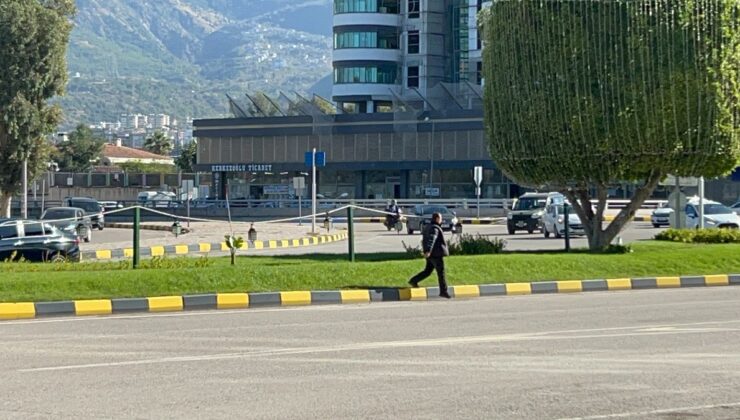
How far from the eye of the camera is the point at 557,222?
45.1 metres

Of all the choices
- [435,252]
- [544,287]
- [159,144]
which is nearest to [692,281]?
[544,287]

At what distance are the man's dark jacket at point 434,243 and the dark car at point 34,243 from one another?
10.9 meters

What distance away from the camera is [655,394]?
10711 millimetres

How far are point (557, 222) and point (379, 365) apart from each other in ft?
109

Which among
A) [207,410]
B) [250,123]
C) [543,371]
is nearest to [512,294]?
[543,371]

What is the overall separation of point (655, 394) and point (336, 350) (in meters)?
4.33

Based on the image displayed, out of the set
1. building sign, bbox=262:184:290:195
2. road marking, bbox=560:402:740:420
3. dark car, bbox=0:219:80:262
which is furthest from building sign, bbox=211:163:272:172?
road marking, bbox=560:402:740:420

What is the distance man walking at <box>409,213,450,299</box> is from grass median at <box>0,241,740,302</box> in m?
0.70

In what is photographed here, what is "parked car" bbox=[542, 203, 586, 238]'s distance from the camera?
4412cm

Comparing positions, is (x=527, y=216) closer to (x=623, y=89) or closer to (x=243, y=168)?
(x=623, y=89)

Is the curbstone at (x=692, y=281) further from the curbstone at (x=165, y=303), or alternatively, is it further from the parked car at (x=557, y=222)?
the parked car at (x=557, y=222)

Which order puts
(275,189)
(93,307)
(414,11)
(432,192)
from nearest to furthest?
1. (93,307)
2. (432,192)
3. (275,189)
4. (414,11)

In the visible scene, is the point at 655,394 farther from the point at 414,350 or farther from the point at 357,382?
the point at 414,350

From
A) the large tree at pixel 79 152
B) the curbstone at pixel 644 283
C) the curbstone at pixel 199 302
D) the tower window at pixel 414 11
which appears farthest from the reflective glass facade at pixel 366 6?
the curbstone at pixel 199 302
